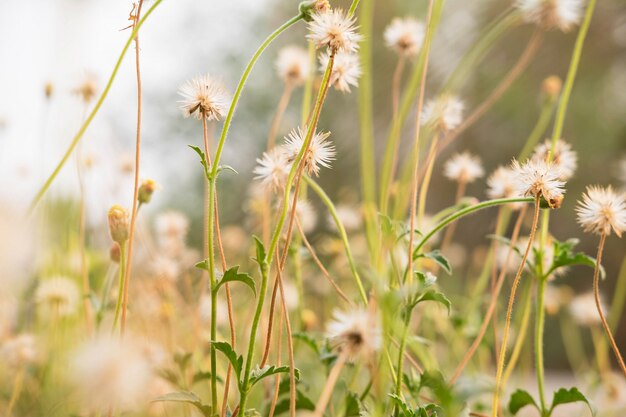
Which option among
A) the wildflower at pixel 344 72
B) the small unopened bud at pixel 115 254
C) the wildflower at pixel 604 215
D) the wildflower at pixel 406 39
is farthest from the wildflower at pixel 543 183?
the small unopened bud at pixel 115 254

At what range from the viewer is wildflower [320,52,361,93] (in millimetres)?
493

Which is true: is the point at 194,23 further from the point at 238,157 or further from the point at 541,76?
the point at 541,76

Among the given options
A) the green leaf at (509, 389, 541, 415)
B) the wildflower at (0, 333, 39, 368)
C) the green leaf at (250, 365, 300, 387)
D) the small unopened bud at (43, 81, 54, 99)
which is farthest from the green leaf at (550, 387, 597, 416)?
the small unopened bud at (43, 81, 54, 99)

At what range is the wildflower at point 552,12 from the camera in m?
0.69

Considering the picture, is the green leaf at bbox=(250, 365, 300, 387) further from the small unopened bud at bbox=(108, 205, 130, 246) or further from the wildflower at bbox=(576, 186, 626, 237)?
the wildflower at bbox=(576, 186, 626, 237)

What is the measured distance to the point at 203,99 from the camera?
447 millimetres

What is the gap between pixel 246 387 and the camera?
408 mm

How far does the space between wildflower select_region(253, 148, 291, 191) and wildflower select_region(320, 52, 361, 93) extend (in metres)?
0.07

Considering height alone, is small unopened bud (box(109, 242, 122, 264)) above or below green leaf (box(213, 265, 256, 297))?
above

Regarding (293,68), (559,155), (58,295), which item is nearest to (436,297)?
(559,155)

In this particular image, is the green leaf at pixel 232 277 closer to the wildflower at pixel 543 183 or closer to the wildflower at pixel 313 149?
the wildflower at pixel 313 149

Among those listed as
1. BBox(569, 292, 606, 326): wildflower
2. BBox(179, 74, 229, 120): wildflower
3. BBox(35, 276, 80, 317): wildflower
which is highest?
BBox(569, 292, 606, 326): wildflower

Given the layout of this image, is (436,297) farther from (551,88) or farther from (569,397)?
(551,88)

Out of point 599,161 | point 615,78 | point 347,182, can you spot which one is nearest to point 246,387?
point 347,182
